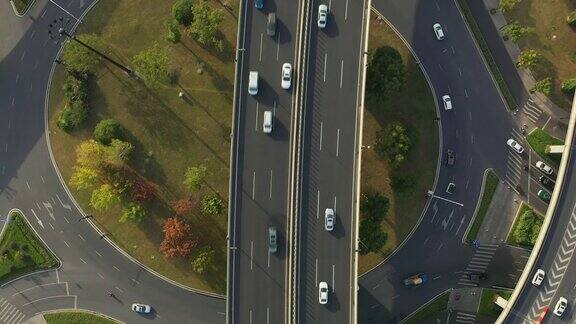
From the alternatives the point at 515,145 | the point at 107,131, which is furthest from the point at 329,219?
the point at 107,131

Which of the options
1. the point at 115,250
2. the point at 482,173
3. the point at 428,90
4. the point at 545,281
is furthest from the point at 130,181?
the point at 545,281

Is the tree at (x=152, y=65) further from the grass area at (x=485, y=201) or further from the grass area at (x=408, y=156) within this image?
the grass area at (x=485, y=201)

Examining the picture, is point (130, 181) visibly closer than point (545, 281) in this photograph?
No

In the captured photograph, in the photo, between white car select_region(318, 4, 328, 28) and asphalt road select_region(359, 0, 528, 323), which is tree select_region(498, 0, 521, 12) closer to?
asphalt road select_region(359, 0, 528, 323)

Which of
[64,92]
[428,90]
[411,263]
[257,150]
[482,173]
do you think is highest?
[64,92]

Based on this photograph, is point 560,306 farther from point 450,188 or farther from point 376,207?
point 376,207

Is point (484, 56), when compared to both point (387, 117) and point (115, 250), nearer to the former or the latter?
point (387, 117)

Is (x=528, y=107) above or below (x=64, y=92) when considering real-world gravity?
below
